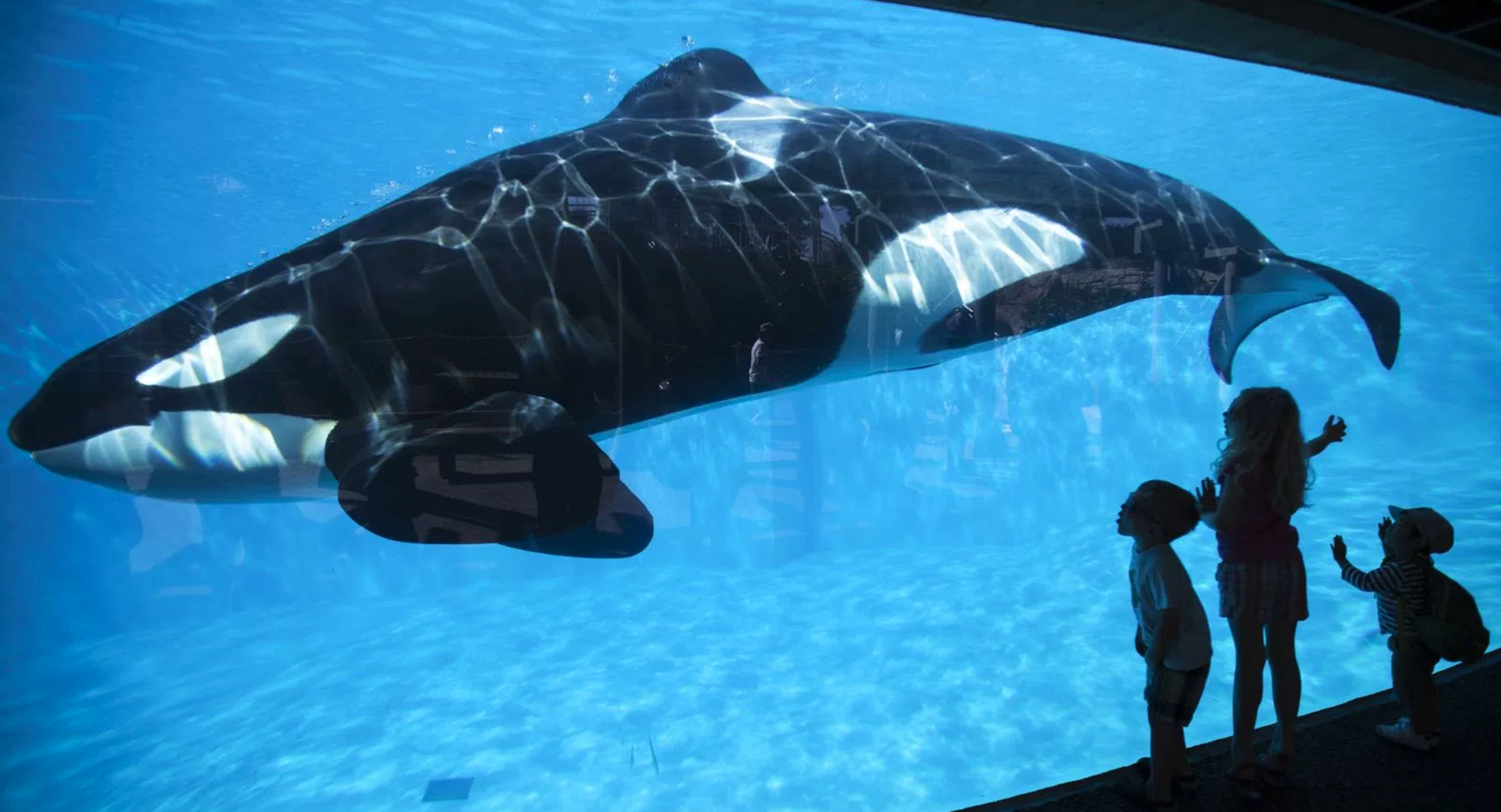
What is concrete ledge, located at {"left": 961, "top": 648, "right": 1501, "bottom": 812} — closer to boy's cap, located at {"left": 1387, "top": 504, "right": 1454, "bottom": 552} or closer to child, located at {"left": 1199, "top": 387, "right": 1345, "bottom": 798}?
child, located at {"left": 1199, "top": 387, "right": 1345, "bottom": 798}

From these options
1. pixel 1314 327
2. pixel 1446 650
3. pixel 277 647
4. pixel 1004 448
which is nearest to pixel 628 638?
pixel 1004 448

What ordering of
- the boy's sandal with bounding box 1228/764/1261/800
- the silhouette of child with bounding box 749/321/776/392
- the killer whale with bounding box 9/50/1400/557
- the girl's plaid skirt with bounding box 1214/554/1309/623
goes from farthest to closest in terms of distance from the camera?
the silhouette of child with bounding box 749/321/776/392 < the killer whale with bounding box 9/50/1400/557 < the girl's plaid skirt with bounding box 1214/554/1309/623 < the boy's sandal with bounding box 1228/764/1261/800

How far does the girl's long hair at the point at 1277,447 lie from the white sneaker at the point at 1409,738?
125cm

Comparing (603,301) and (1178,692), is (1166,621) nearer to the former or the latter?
(1178,692)

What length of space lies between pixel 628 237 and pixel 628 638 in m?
9.27

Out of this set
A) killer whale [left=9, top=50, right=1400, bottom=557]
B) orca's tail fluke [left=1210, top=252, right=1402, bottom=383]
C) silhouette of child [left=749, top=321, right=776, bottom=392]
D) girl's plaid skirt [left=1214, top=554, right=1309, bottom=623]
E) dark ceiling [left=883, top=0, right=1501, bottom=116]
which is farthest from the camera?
orca's tail fluke [left=1210, top=252, right=1402, bottom=383]

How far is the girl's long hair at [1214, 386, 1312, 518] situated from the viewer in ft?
9.26

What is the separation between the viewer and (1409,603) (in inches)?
126

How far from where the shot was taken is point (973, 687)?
27.8ft

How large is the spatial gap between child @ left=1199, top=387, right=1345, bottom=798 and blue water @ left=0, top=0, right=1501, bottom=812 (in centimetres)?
368

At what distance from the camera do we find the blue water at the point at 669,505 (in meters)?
6.86

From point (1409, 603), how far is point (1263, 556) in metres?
1.03


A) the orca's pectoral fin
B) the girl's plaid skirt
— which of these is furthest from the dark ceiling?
the girl's plaid skirt

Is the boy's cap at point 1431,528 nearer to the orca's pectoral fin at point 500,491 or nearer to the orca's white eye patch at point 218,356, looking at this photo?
the orca's pectoral fin at point 500,491
